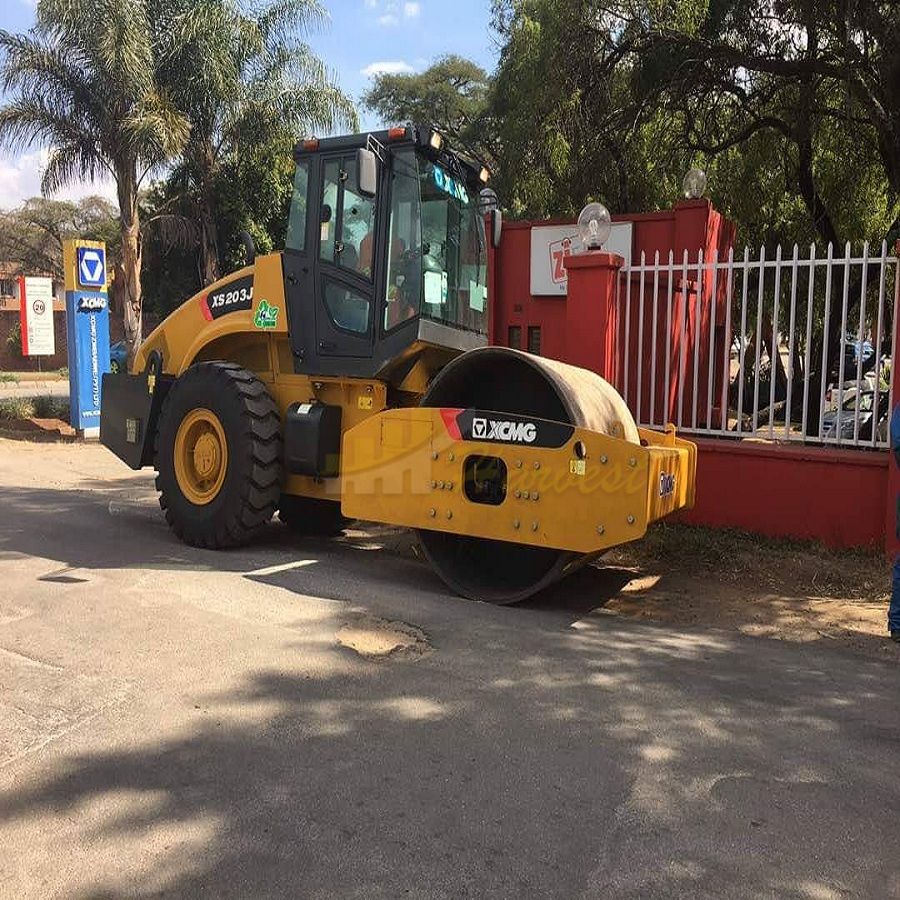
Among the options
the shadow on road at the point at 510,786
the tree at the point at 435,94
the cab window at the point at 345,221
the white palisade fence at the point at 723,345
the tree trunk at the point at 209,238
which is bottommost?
the shadow on road at the point at 510,786

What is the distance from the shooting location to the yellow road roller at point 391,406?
5.41m

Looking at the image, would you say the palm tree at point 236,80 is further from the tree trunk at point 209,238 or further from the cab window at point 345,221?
the cab window at point 345,221

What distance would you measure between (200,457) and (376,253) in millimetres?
2206

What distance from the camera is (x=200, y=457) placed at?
7152 millimetres

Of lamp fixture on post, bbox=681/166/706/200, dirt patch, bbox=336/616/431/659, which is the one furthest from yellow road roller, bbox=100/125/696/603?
lamp fixture on post, bbox=681/166/706/200

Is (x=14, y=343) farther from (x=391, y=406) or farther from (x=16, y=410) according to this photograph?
(x=391, y=406)

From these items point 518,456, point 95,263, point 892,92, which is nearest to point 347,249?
point 518,456

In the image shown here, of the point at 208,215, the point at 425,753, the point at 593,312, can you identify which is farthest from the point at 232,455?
the point at 208,215

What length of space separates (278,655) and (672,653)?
6.90 feet

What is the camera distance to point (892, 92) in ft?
28.9

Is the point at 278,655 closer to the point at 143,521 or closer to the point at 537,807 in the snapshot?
the point at 537,807

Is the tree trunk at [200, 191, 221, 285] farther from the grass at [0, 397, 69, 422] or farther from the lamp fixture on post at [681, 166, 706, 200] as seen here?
the lamp fixture on post at [681, 166, 706, 200]

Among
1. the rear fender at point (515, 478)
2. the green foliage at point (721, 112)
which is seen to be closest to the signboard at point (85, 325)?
the green foliage at point (721, 112)

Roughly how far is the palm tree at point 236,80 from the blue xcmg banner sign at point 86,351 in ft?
15.0
